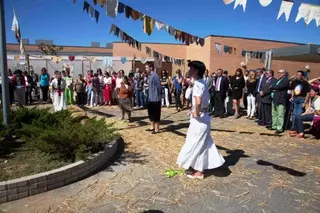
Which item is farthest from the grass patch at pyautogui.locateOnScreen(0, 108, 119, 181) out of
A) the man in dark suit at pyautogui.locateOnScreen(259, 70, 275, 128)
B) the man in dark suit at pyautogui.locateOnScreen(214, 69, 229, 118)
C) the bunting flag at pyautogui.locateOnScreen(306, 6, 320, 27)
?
the man in dark suit at pyautogui.locateOnScreen(214, 69, 229, 118)

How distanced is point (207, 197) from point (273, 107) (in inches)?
225

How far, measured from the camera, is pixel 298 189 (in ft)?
14.7

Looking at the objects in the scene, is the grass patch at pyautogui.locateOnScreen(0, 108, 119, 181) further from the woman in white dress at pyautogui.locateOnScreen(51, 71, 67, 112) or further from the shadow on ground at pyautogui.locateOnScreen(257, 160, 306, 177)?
the woman in white dress at pyautogui.locateOnScreen(51, 71, 67, 112)

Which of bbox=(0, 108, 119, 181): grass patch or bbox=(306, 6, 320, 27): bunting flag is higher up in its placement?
bbox=(306, 6, 320, 27): bunting flag

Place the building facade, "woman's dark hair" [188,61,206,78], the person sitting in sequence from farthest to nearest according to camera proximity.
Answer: the building facade < the person sitting < "woman's dark hair" [188,61,206,78]

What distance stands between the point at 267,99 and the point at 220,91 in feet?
7.28

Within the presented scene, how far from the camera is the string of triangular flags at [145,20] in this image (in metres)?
7.43

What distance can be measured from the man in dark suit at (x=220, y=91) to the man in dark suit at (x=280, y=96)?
2.67 meters

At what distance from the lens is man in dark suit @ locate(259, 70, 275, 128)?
9.21m

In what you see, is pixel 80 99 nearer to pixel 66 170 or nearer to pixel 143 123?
pixel 143 123

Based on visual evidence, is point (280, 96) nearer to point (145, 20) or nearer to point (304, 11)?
point (304, 11)

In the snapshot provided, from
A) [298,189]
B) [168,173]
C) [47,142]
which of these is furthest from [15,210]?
[298,189]

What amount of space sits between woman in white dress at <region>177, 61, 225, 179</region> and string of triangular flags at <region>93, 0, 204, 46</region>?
12.7 ft

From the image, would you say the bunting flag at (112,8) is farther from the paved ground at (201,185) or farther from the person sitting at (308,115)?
the person sitting at (308,115)
